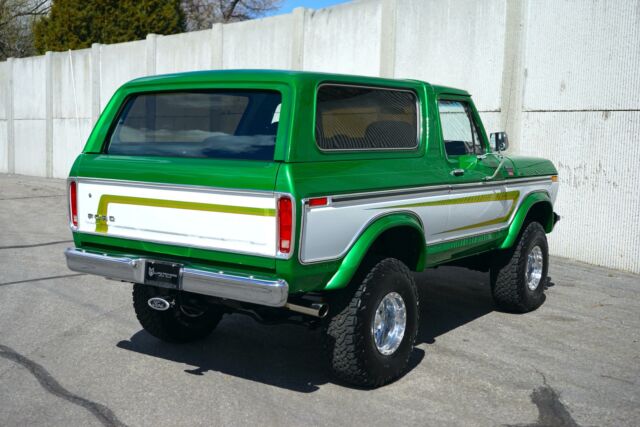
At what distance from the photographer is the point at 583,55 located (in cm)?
1048

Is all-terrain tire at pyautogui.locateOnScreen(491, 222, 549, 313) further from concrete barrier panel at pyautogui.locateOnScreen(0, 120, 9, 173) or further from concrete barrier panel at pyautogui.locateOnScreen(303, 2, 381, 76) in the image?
concrete barrier panel at pyautogui.locateOnScreen(0, 120, 9, 173)

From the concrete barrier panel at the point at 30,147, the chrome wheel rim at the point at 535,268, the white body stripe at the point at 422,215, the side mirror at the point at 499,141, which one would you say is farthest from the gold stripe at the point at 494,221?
the concrete barrier panel at the point at 30,147

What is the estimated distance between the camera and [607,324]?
292 inches

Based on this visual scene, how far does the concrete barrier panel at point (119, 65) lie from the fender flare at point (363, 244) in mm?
15865

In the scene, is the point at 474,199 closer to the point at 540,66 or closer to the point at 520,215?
the point at 520,215

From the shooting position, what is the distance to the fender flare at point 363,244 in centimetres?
494

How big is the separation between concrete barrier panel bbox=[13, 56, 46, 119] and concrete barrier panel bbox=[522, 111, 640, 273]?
17.8 metres

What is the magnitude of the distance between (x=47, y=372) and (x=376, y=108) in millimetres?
2968

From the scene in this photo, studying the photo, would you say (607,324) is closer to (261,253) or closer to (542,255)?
(542,255)

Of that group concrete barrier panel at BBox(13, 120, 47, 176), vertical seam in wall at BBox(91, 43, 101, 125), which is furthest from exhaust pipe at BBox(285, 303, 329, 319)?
concrete barrier panel at BBox(13, 120, 47, 176)

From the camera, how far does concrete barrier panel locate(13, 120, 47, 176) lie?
24264 millimetres

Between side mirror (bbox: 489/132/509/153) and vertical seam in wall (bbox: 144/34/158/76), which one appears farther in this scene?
vertical seam in wall (bbox: 144/34/158/76)

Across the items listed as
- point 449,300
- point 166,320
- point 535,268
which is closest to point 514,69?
point 535,268

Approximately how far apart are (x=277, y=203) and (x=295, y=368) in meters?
1.70
